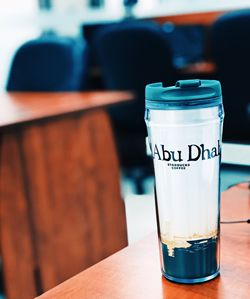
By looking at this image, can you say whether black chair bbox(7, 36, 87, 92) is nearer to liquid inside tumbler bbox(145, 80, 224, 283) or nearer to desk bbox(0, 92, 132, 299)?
desk bbox(0, 92, 132, 299)

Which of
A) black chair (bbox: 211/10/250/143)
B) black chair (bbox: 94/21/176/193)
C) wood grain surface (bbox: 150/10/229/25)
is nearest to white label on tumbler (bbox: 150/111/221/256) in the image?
black chair (bbox: 211/10/250/143)

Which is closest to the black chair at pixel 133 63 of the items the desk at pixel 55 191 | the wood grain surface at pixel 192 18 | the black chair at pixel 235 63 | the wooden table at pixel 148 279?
the black chair at pixel 235 63

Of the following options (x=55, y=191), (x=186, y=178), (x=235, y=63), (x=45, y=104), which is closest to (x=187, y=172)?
(x=186, y=178)

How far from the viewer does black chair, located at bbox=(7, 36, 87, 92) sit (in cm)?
221

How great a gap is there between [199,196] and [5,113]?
4.24 ft

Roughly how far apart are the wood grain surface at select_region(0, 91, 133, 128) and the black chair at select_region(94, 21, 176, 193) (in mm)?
348

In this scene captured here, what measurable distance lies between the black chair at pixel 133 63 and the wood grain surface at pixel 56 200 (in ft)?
1.60

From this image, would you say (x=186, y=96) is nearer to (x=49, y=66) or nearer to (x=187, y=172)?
(x=187, y=172)

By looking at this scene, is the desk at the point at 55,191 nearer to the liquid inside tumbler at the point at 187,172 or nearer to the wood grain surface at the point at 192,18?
the liquid inside tumbler at the point at 187,172

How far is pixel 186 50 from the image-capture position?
3174mm

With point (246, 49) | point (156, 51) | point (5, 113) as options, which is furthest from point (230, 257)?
point (156, 51)

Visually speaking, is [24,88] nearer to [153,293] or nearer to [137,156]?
[137,156]

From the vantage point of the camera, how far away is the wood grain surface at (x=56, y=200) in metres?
1.59

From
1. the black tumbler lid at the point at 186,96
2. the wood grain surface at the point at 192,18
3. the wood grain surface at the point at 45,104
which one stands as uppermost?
the wood grain surface at the point at 192,18
